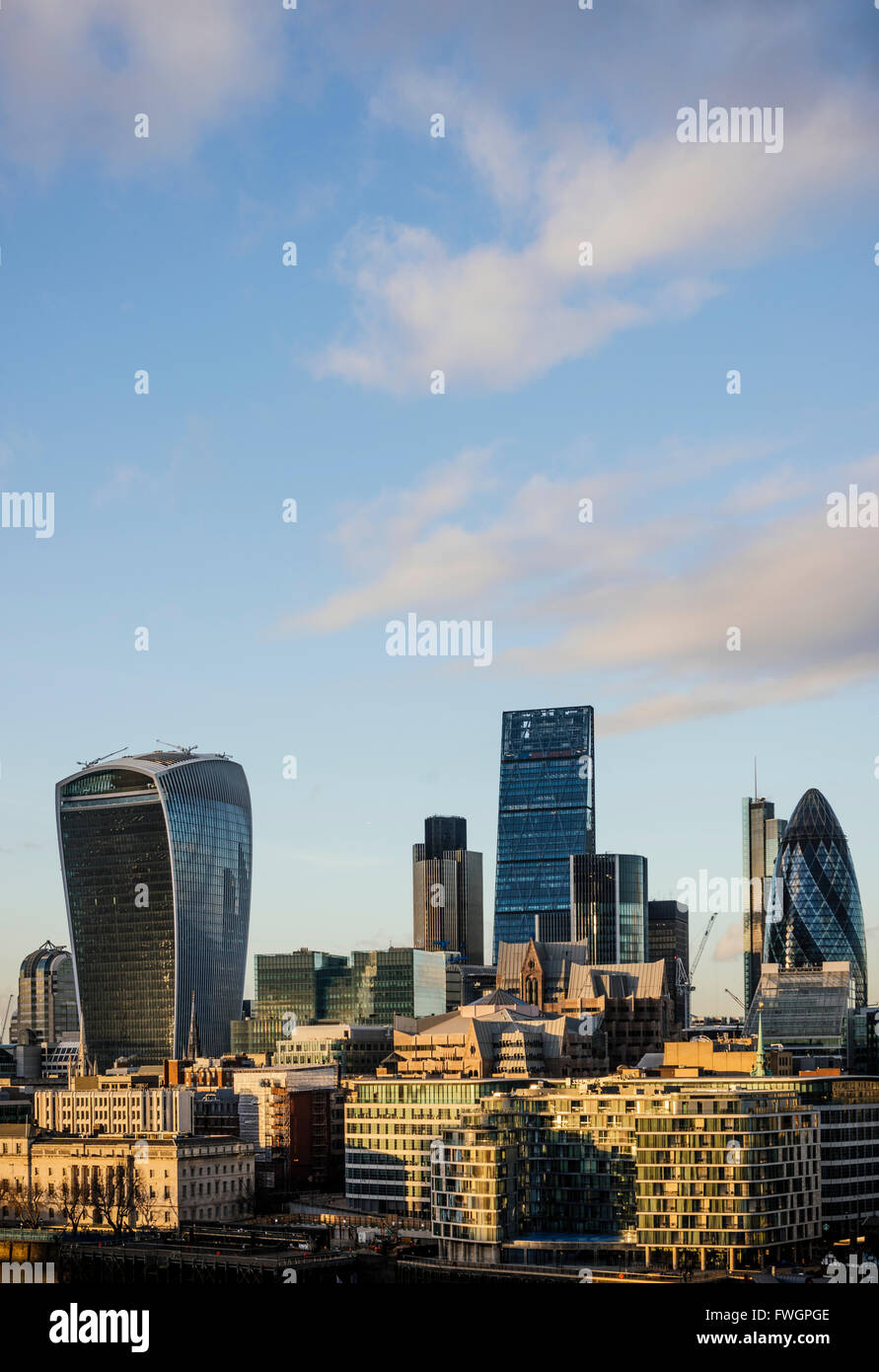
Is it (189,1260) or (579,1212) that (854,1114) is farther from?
(189,1260)

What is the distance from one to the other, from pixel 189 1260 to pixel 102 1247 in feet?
39.4

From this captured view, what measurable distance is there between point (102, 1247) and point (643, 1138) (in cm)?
5638

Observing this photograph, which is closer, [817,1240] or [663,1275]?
[663,1275]

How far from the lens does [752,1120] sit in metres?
171

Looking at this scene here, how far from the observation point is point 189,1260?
18562 cm
